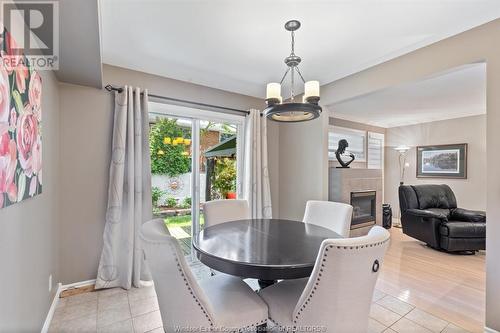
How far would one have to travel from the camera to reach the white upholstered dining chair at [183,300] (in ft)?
4.01

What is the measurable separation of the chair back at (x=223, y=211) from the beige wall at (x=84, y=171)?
1160 millimetres

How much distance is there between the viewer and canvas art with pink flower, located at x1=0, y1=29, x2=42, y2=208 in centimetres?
109

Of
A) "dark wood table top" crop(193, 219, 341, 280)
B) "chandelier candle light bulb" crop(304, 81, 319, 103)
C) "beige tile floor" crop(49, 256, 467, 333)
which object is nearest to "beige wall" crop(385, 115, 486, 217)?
"beige tile floor" crop(49, 256, 467, 333)

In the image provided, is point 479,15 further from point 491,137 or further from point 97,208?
point 97,208

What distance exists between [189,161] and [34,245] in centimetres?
192

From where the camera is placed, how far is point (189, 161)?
3361 millimetres

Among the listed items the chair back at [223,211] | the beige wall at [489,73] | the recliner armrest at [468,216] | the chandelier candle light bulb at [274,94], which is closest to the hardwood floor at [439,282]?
the beige wall at [489,73]

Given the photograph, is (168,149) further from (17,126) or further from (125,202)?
(17,126)

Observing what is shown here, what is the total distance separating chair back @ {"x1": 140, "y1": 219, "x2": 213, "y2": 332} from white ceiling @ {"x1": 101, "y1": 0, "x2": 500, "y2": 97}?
1725 millimetres

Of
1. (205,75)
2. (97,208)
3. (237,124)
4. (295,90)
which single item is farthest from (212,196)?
(295,90)

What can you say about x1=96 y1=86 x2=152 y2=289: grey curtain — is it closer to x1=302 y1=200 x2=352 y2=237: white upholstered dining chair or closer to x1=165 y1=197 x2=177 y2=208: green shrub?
x1=165 y1=197 x2=177 y2=208: green shrub

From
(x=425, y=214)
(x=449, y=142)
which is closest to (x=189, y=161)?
(x=425, y=214)

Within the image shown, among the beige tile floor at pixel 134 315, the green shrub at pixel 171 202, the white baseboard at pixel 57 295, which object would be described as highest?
the green shrub at pixel 171 202

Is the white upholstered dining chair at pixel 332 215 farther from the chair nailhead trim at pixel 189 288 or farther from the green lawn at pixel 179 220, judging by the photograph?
the green lawn at pixel 179 220
